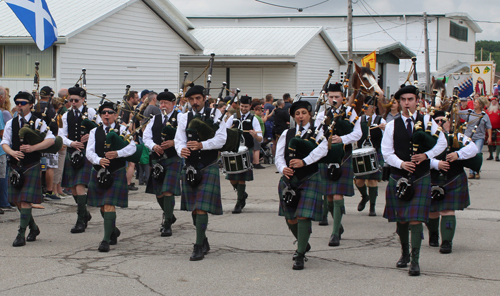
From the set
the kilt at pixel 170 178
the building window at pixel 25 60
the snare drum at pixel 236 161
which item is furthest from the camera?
the building window at pixel 25 60

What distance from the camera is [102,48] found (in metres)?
16.4

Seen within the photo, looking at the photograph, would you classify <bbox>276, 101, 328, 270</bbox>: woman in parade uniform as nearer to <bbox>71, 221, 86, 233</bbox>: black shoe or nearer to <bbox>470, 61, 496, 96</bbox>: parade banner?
<bbox>71, 221, 86, 233</bbox>: black shoe

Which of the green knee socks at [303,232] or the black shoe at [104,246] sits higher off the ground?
the green knee socks at [303,232]

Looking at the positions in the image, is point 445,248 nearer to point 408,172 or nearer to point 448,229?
point 448,229

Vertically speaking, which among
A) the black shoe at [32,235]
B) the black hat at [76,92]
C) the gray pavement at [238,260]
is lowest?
the gray pavement at [238,260]

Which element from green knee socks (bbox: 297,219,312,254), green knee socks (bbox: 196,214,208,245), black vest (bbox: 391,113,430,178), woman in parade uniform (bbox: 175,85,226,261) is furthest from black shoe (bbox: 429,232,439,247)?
green knee socks (bbox: 196,214,208,245)

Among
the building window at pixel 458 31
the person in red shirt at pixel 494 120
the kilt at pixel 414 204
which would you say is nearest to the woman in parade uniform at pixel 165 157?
the kilt at pixel 414 204

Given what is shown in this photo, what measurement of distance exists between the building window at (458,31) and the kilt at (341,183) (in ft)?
152

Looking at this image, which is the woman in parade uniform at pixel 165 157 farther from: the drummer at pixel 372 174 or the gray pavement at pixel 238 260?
the drummer at pixel 372 174

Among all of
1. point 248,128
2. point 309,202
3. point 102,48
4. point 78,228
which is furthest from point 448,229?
point 102,48

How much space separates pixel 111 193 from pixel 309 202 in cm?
241

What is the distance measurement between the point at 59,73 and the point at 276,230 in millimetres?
9285

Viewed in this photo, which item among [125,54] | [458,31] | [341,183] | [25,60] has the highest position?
[458,31]

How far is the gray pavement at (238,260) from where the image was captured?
5.07 metres
